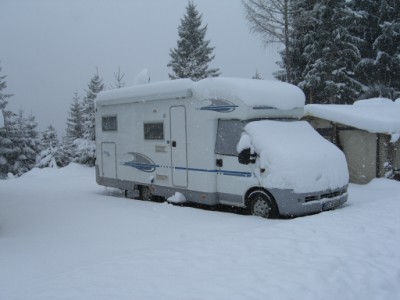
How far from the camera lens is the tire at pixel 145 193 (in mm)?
11922

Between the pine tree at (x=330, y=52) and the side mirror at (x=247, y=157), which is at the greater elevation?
the pine tree at (x=330, y=52)

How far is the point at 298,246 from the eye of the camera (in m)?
6.08

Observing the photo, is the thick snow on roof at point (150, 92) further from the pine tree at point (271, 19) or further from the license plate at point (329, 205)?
the pine tree at point (271, 19)

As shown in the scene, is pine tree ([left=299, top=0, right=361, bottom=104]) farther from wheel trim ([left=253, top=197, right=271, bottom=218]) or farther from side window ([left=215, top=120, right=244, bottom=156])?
wheel trim ([left=253, top=197, right=271, bottom=218])

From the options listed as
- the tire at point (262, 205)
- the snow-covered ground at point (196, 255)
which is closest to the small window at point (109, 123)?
the snow-covered ground at point (196, 255)

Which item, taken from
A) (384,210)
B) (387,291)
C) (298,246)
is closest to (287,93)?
(384,210)

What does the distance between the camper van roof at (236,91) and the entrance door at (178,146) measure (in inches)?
17.3

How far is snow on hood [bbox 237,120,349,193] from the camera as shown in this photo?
8.59 m

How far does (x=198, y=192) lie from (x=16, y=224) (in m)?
3.99

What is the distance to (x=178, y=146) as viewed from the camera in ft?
35.2

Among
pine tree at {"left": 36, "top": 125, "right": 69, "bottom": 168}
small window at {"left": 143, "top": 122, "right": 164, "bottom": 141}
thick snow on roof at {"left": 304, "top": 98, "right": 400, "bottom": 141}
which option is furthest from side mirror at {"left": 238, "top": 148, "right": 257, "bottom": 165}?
pine tree at {"left": 36, "top": 125, "right": 69, "bottom": 168}

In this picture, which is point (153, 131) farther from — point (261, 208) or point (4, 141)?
point (4, 141)

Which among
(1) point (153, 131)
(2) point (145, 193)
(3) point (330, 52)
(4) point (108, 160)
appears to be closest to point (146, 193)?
(2) point (145, 193)

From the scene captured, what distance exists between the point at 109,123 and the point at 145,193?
2.57 metres
